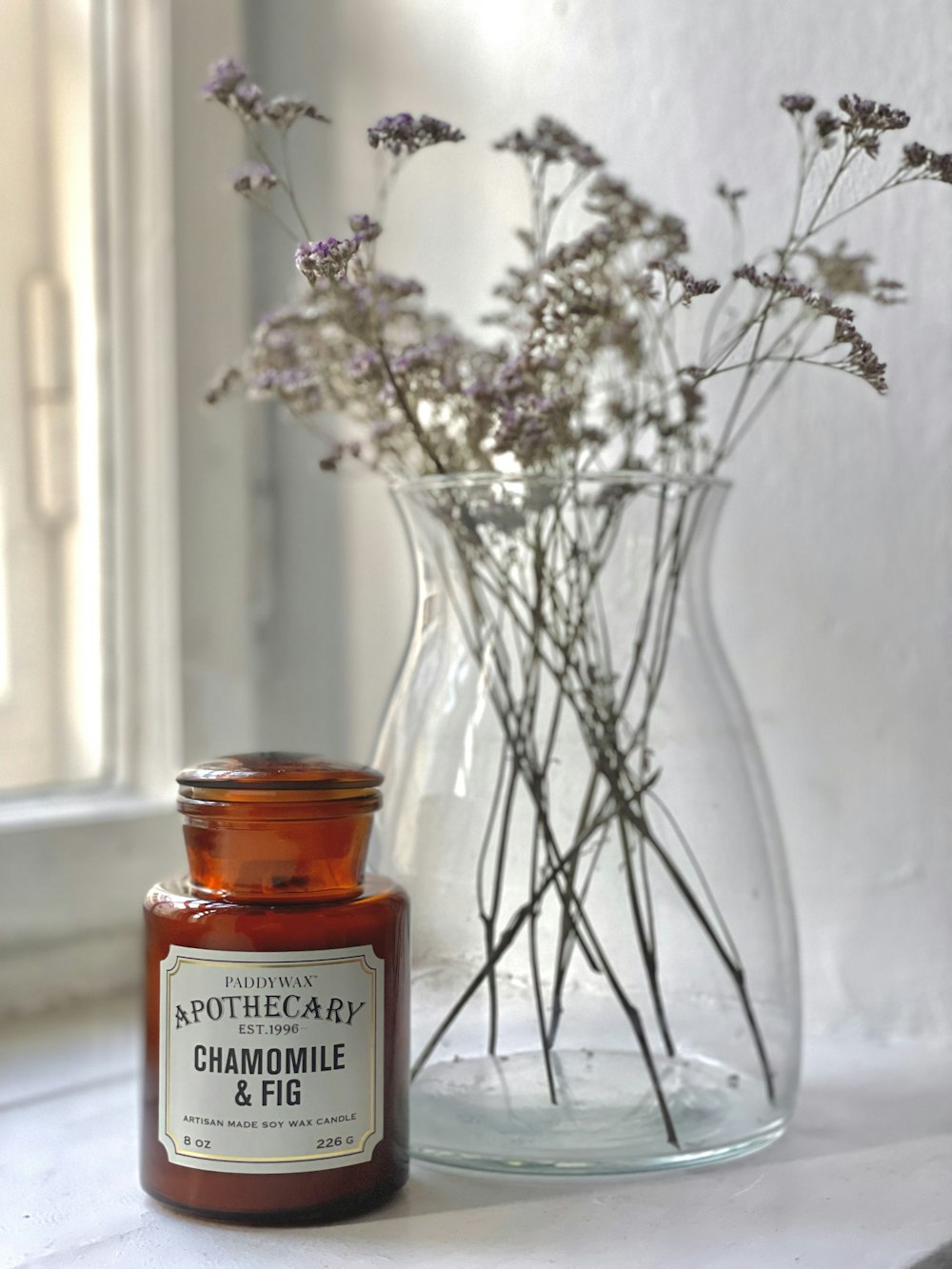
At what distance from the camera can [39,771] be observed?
875mm

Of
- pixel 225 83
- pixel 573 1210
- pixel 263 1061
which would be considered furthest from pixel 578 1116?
pixel 225 83

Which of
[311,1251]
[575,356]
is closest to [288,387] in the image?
[575,356]

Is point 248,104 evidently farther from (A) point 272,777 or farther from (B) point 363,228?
(A) point 272,777

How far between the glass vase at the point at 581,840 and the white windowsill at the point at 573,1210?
27mm

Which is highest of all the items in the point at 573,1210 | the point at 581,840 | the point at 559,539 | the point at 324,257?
the point at 324,257

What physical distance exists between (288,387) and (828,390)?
30 cm

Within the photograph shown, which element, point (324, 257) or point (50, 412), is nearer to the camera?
point (324, 257)

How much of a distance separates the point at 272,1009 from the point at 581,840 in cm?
17

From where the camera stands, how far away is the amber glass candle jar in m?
0.51

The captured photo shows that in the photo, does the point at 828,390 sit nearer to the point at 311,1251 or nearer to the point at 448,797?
the point at 448,797

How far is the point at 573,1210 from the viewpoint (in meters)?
0.54

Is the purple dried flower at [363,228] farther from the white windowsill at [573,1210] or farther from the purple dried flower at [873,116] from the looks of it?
the white windowsill at [573,1210]

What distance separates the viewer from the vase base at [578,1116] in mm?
577

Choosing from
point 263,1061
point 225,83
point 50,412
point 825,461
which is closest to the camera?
point 263,1061
